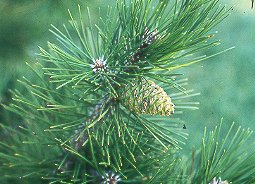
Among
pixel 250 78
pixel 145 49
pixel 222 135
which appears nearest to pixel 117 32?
pixel 145 49

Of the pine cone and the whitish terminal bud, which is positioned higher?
the whitish terminal bud

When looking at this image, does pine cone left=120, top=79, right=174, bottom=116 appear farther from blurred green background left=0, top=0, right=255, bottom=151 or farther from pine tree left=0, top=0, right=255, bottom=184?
blurred green background left=0, top=0, right=255, bottom=151

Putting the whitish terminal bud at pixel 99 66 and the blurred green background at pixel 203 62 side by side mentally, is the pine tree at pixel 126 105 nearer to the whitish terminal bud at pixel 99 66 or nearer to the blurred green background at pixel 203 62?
the whitish terminal bud at pixel 99 66

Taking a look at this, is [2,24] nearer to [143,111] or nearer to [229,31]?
[143,111]

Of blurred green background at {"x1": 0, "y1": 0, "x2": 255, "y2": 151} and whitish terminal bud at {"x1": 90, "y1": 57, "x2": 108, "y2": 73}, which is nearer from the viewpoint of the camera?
whitish terminal bud at {"x1": 90, "y1": 57, "x2": 108, "y2": 73}

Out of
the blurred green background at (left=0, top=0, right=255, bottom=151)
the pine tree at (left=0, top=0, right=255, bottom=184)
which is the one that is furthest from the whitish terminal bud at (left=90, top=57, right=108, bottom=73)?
the blurred green background at (left=0, top=0, right=255, bottom=151)

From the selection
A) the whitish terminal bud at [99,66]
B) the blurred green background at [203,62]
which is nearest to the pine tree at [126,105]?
the whitish terminal bud at [99,66]
